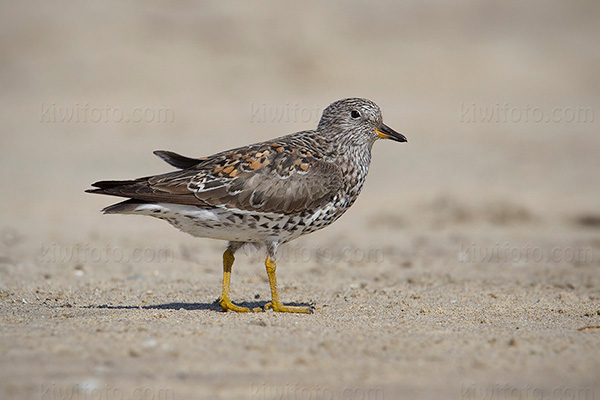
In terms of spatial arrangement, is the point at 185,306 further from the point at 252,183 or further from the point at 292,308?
the point at 252,183

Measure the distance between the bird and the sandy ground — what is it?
2.79 feet

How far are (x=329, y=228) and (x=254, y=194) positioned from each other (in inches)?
278

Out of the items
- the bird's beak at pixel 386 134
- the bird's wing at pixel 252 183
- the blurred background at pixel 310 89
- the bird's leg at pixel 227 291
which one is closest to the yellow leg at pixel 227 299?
the bird's leg at pixel 227 291

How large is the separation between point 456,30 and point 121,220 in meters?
20.1

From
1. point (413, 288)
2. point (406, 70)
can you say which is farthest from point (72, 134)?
point (413, 288)

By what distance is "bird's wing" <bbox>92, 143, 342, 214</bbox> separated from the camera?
22.9 ft

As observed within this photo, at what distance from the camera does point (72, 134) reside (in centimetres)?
2116

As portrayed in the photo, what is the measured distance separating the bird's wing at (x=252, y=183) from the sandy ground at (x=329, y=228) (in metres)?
1.11

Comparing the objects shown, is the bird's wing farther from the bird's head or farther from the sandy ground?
the sandy ground

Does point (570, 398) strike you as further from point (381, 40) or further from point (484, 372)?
point (381, 40)

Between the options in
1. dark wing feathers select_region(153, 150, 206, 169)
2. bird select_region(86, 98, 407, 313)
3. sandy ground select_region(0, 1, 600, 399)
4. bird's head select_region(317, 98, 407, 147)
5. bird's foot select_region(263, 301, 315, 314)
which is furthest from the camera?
bird's head select_region(317, 98, 407, 147)

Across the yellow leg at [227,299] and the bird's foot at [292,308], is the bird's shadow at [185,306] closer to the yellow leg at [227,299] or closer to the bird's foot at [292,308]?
the yellow leg at [227,299]

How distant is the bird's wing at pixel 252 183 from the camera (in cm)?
698

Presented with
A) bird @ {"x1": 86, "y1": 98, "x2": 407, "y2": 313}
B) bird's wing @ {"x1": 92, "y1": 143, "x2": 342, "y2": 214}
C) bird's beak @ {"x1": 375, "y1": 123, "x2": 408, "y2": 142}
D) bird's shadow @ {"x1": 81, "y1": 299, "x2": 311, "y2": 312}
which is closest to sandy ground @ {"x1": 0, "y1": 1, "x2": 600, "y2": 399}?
bird's shadow @ {"x1": 81, "y1": 299, "x2": 311, "y2": 312}
